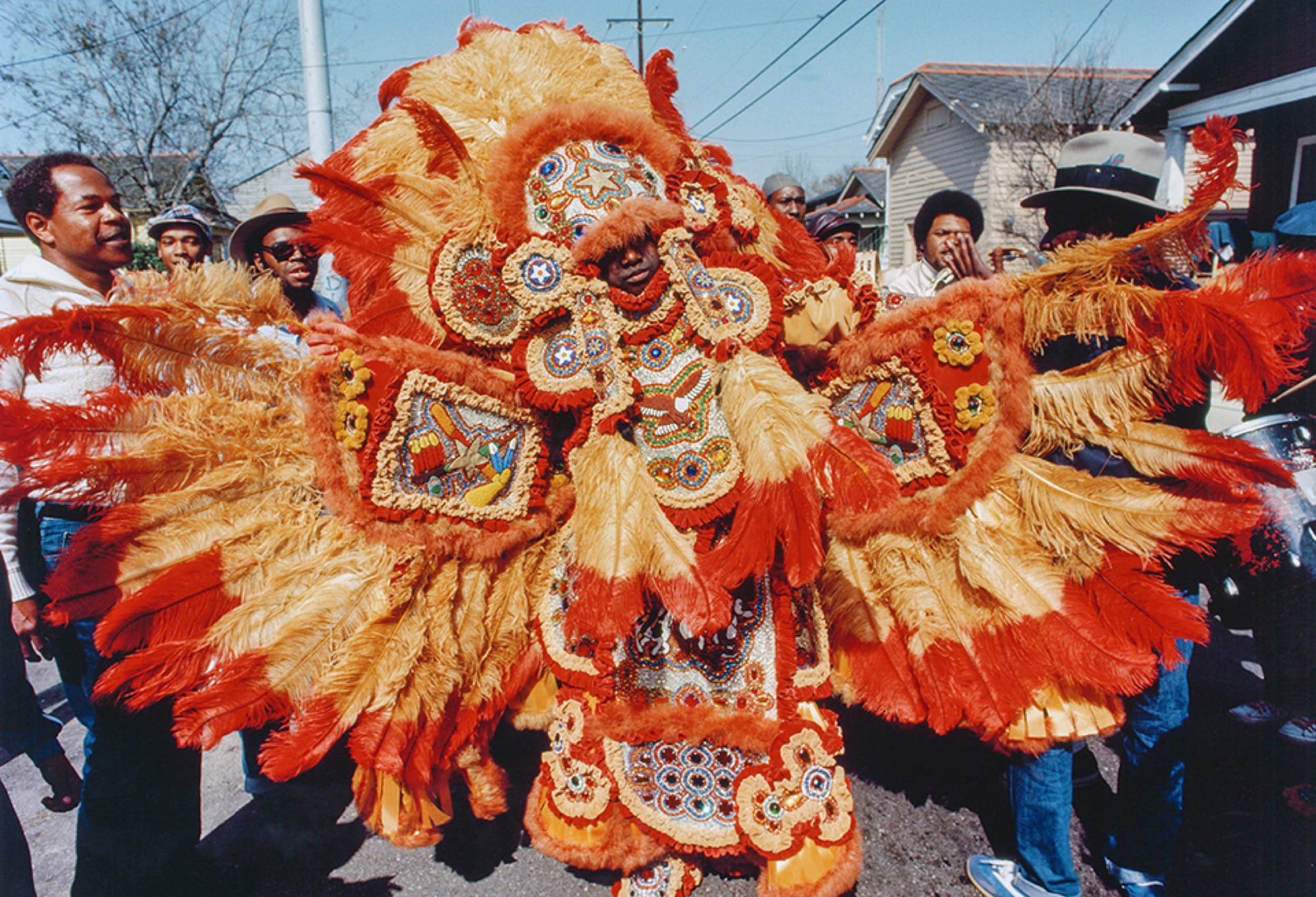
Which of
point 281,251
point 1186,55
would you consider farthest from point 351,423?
point 1186,55

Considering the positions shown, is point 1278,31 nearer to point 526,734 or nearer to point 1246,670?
point 1246,670

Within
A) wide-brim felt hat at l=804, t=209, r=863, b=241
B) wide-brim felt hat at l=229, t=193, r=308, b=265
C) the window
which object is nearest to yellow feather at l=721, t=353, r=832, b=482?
wide-brim felt hat at l=229, t=193, r=308, b=265

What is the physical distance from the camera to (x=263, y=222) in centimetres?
323

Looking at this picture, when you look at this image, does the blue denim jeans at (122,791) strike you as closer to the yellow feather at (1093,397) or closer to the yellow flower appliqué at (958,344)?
the yellow flower appliqué at (958,344)

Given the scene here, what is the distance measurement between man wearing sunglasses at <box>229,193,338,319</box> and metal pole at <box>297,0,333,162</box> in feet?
6.31

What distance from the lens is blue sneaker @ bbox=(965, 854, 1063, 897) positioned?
213 centimetres

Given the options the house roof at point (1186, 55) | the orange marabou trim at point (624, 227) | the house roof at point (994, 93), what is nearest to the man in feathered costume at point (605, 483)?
the orange marabou trim at point (624, 227)

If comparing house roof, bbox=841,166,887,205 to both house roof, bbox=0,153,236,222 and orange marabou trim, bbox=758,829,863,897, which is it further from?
orange marabou trim, bbox=758,829,863,897

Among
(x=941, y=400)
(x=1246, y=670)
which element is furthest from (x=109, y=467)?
(x=1246, y=670)

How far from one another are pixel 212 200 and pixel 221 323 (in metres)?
14.2

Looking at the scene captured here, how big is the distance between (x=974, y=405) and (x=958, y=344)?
0.14 metres

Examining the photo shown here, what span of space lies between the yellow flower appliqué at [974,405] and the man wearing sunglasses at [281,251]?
2.51 m

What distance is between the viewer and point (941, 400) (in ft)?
5.49

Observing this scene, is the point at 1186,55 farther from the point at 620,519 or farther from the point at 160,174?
the point at 160,174
